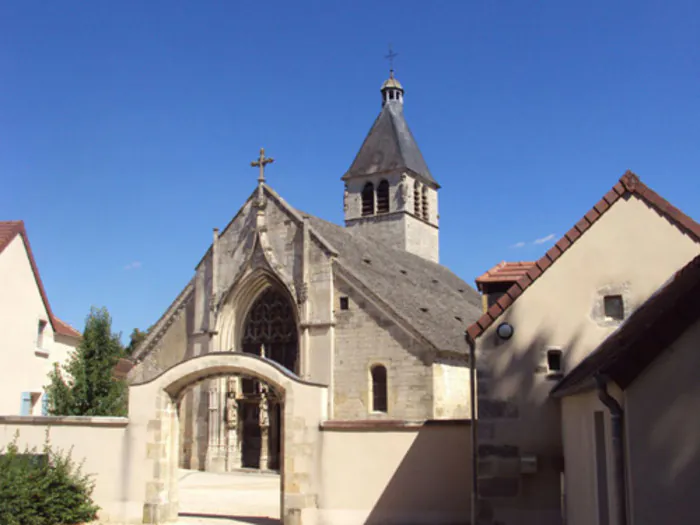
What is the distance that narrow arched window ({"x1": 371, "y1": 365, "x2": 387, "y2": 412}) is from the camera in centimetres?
2350

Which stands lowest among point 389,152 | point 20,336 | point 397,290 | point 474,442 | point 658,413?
point 474,442

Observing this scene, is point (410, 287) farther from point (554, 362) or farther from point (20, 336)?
point (554, 362)

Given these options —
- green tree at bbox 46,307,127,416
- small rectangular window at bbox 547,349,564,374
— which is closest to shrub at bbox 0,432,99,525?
green tree at bbox 46,307,127,416

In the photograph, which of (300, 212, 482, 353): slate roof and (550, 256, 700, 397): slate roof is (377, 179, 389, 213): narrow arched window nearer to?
(300, 212, 482, 353): slate roof

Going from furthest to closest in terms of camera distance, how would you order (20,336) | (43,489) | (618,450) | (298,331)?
(298,331) → (20,336) → (43,489) → (618,450)

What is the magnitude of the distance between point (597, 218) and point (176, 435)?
9373 mm

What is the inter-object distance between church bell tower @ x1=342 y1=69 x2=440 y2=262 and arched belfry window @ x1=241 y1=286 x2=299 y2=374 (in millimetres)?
12312

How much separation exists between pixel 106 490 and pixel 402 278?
16.1 m

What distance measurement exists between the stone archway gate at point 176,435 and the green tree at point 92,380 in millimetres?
5953

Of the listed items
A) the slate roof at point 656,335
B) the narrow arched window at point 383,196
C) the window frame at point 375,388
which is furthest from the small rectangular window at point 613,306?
the narrow arched window at point 383,196

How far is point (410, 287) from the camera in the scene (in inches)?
1131

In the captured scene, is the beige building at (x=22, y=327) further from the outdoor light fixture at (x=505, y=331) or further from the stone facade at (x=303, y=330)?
the outdoor light fixture at (x=505, y=331)

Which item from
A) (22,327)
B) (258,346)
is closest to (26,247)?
(22,327)

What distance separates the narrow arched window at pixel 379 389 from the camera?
77.1ft
